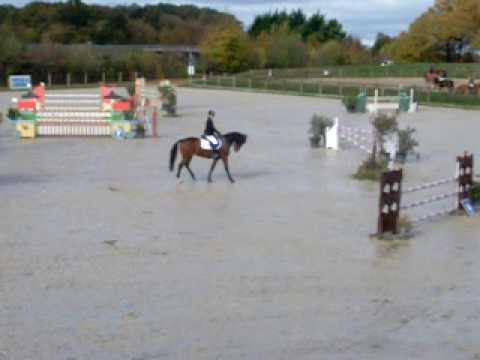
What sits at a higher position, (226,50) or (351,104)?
(226,50)

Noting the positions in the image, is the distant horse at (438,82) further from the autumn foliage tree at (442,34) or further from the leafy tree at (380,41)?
the leafy tree at (380,41)

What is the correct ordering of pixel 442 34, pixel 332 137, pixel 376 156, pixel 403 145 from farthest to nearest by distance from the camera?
pixel 442 34 → pixel 332 137 → pixel 403 145 → pixel 376 156

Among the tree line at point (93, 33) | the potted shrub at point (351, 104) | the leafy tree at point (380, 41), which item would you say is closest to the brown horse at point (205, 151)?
the potted shrub at point (351, 104)

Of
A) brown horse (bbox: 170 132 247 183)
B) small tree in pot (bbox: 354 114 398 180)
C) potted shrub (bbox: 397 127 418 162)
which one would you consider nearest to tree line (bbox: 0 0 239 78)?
potted shrub (bbox: 397 127 418 162)

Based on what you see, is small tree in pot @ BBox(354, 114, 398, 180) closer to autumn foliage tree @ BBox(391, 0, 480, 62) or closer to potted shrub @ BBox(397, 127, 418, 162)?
potted shrub @ BBox(397, 127, 418, 162)

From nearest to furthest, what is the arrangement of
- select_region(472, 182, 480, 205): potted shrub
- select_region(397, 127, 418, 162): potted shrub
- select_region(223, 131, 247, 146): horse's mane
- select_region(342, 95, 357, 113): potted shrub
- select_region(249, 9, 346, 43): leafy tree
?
select_region(472, 182, 480, 205): potted shrub < select_region(223, 131, 247, 146): horse's mane < select_region(397, 127, 418, 162): potted shrub < select_region(342, 95, 357, 113): potted shrub < select_region(249, 9, 346, 43): leafy tree

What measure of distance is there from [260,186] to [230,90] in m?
38.1

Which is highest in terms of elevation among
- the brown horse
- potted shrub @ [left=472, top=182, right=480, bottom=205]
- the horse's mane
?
the horse's mane

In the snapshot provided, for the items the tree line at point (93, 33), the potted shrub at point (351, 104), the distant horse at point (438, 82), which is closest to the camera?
the potted shrub at point (351, 104)

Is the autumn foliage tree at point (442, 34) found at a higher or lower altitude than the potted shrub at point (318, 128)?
higher

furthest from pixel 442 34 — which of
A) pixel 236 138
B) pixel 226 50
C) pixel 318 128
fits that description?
pixel 236 138

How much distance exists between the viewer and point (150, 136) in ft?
83.0

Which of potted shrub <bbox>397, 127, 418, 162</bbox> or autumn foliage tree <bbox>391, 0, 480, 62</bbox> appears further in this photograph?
autumn foliage tree <bbox>391, 0, 480, 62</bbox>

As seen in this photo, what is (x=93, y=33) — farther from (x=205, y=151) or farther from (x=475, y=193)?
(x=475, y=193)
